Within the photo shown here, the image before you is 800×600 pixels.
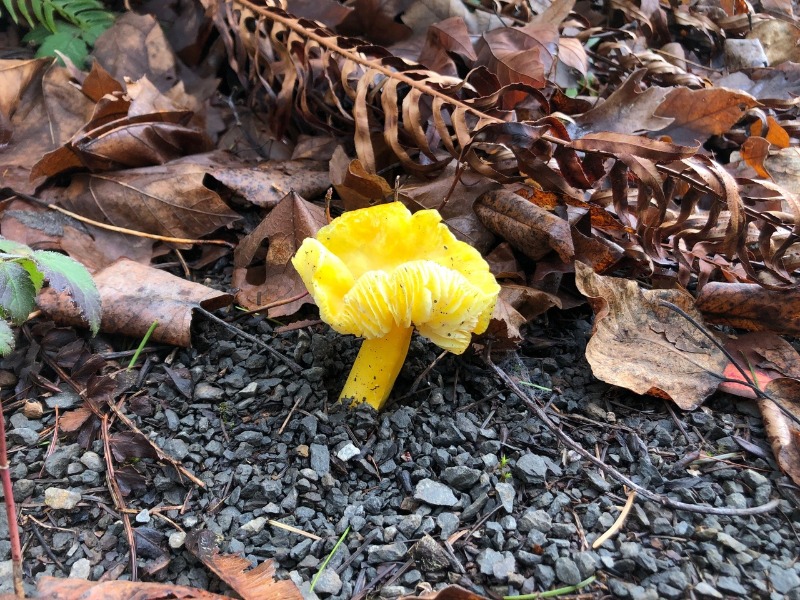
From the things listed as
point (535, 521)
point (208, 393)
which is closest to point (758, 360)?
point (535, 521)

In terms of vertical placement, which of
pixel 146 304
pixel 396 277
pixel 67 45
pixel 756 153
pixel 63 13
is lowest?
pixel 146 304

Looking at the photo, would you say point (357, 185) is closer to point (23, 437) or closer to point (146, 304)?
point (146, 304)

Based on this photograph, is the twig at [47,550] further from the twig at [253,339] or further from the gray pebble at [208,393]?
the twig at [253,339]

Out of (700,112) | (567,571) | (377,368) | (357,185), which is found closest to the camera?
(567,571)

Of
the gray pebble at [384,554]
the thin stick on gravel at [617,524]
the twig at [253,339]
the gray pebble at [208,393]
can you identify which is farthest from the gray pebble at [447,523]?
the gray pebble at [208,393]

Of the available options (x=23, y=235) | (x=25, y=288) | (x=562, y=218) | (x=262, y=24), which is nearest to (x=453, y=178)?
(x=562, y=218)

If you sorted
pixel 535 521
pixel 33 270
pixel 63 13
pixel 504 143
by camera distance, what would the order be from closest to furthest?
1. pixel 535 521
2. pixel 33 270
3. pixel 504 143
4. pixel 63 13
